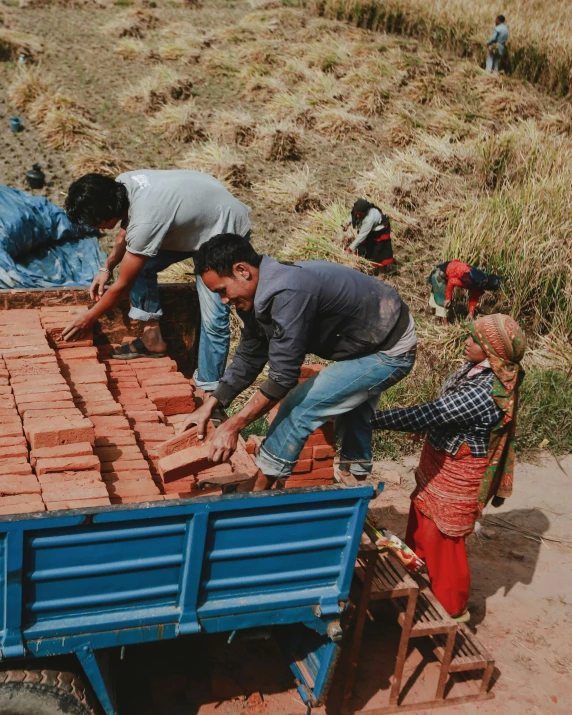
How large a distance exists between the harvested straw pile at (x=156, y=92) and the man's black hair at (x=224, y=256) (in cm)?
1110

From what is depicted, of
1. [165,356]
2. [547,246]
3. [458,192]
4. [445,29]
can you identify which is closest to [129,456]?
[165,356]

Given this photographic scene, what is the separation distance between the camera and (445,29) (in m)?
18.5

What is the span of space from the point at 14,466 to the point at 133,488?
0.58 meters

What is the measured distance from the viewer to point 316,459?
4340 mm

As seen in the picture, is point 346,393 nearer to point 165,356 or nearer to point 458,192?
point 165,356

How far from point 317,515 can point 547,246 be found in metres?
6.93

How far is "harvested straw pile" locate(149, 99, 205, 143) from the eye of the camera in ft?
41.9

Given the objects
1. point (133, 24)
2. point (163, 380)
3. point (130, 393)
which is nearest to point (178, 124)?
point (133, 24)

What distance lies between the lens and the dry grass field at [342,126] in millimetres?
9117

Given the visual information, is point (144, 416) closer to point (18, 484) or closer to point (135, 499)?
point (135, 499)

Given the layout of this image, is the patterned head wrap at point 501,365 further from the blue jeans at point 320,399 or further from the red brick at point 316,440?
the red brick at point 316,440

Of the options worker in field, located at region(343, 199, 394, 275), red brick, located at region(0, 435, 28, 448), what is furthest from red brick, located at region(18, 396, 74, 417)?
worker in field, located at region(343, 199, 394, 275)

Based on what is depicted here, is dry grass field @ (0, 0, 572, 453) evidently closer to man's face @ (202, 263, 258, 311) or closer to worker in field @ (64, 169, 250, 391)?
worker in field @ (64, 169, 250, 391)

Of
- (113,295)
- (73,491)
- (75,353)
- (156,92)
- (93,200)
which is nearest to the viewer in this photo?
(73,491)
